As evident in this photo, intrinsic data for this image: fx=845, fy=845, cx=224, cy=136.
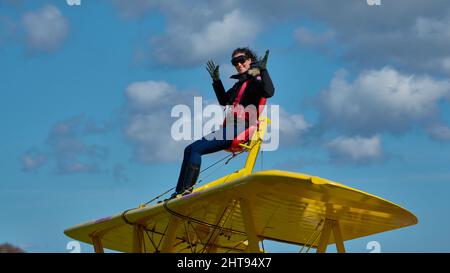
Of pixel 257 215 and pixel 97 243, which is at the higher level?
pixel 97 243

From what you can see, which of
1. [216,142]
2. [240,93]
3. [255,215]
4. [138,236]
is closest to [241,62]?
[240,93]

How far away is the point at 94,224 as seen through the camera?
64.9ft

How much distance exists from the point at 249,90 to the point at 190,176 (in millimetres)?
2055

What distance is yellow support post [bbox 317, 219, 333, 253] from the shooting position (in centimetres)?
1647

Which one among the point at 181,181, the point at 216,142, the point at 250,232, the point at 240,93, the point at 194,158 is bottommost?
the point at 250,232

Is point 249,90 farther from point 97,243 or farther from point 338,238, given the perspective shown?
point 97,243

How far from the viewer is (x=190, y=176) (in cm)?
1659

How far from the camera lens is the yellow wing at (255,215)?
44.9ft

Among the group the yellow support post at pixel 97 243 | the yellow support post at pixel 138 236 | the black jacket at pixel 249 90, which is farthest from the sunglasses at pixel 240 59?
the yellow support post at pixel 97 243

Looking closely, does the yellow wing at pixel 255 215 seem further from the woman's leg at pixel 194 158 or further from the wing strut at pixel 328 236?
the woman's leg at pixel 194 158

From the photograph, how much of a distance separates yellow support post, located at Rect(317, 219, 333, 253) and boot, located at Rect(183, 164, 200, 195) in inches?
108
